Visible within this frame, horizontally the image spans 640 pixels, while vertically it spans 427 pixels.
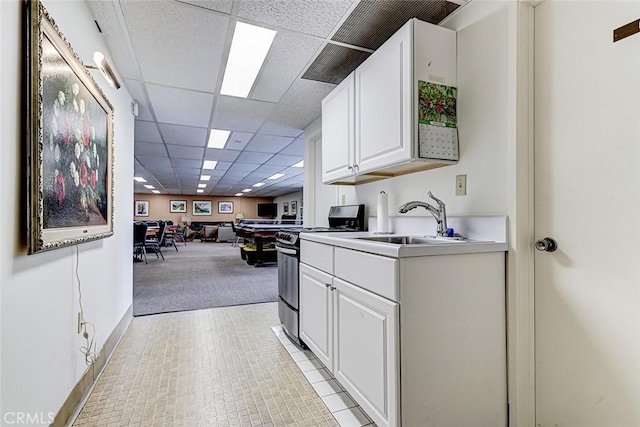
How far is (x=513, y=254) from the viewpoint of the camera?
4.49ft

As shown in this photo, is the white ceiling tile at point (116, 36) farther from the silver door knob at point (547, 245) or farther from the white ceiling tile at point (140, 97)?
the silver door knob at point (547, 245)

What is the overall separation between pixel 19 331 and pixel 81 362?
0.73 metres

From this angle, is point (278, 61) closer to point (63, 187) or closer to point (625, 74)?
point (63, 187)

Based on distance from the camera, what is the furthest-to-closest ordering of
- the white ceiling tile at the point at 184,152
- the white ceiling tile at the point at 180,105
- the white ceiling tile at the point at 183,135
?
the white ceiling tile at the point at 184,152, the white ceiling tile at the point at 183,135, the white ceiling tile at the point at 180,105

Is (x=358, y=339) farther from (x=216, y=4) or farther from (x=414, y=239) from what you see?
(x=216, y=4)

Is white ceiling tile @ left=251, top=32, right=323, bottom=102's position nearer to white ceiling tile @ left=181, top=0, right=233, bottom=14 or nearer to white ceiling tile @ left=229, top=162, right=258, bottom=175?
white ceiling tile @ left=181, top=0, right=233, bottom=14

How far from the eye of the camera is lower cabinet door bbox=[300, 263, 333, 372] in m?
1.78

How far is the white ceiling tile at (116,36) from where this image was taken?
5.48ft

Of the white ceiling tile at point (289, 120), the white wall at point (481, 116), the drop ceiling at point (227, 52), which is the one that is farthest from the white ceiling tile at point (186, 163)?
the white wall at point (481, 116)

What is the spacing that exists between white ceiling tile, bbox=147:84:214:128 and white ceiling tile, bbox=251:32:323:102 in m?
0.55

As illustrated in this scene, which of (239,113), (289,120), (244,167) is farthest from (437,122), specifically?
(244,167)

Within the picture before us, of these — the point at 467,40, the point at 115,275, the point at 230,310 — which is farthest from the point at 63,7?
the point at 230,310

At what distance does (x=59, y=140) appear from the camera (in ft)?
4.10

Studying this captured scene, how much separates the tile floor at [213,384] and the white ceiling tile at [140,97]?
212 cm
